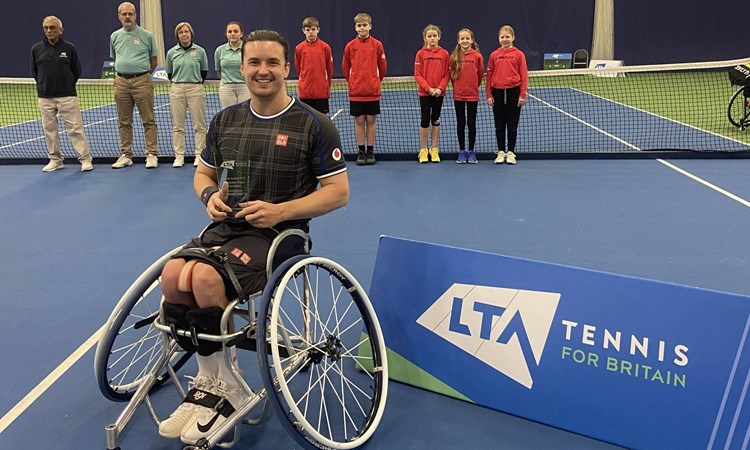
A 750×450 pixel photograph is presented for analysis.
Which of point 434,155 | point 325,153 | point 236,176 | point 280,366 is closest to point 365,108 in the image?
point 434,155

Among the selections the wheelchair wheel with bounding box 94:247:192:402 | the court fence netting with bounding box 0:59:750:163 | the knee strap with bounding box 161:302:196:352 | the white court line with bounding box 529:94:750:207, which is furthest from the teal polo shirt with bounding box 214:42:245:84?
the knee strap with bounding box 161:302:196:352

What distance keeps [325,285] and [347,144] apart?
202 inches

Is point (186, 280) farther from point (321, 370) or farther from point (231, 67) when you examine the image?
point (231, 67)

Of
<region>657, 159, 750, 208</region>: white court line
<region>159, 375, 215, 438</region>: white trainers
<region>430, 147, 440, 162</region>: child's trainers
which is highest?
<region>430, 147, 440, 162</region>: child's trainers

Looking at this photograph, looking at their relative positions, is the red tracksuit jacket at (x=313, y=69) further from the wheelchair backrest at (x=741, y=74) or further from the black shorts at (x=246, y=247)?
the wheelchair backrest at (x=741, y=74)

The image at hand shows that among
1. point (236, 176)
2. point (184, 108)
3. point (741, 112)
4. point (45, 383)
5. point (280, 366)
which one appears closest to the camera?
point (280, 366)

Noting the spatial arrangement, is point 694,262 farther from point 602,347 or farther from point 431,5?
point 431,5

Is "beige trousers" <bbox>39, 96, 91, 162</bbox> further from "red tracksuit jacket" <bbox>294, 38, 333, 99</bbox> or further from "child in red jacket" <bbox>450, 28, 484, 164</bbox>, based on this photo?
"child in red jacket" <bbox>450, 28, 484, 164</bbox>

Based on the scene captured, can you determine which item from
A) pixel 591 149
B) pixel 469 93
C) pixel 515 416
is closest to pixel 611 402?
pixel 515 416

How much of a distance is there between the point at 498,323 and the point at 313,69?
5.31 m

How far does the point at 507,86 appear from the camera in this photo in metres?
7.29

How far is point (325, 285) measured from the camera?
12.9 feet

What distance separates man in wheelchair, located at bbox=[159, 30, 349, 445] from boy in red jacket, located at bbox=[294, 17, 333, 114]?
4.83m

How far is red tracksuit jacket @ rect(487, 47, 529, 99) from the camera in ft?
23.7
